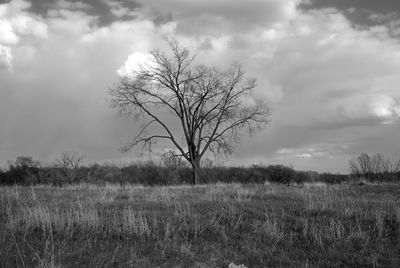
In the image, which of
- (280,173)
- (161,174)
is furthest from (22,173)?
(280,173)

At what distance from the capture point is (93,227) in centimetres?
691

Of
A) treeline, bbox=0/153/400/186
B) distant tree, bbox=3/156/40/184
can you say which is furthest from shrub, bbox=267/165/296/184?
distant tree, bbox=3/156/40/184

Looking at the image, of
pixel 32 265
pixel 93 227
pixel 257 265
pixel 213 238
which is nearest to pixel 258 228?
pixel 213 238

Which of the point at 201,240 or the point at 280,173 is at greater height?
the point at 280,173

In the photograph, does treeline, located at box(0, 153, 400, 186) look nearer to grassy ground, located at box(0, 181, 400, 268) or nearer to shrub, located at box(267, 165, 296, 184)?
shrub, located at box(267, 165, 296, 184)

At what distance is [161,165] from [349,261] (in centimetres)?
3410

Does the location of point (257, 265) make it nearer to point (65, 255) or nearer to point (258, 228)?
point (258, 228)

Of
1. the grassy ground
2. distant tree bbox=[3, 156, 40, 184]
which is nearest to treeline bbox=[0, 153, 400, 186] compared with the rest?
distant tree bbox=[3, 156, 40, 184]

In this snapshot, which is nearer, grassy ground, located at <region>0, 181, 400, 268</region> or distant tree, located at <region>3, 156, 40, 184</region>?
grassy ground, located at <region>0, 181, 400, 268</region>

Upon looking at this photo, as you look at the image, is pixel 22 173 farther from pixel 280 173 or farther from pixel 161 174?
pixel 280 173

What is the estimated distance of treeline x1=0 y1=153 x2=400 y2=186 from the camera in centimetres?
3083

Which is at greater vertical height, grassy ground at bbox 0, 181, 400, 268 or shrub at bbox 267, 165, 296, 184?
shrub at bbox 267, 165, 296, 184

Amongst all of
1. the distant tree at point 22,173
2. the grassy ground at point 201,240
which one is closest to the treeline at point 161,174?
the distant tree at point 22,173

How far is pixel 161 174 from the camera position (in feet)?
116
